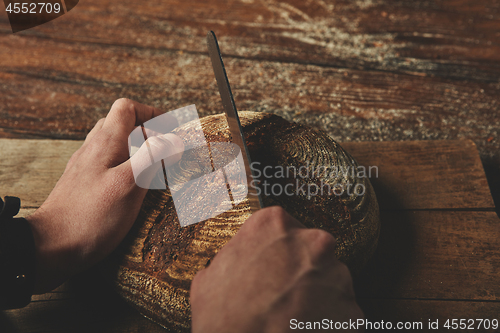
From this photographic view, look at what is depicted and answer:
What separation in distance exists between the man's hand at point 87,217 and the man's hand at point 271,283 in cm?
33

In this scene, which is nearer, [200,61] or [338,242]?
[338,242]

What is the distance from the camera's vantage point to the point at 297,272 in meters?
0.49

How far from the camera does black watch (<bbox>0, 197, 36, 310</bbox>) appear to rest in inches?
27.3

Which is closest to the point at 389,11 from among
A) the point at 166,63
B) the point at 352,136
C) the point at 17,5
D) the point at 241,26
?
the point at 241,26

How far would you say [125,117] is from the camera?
3.11 feet

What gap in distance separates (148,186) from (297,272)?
0.45 metres

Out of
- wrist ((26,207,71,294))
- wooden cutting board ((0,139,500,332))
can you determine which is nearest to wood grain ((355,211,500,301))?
wooden cutting board ((0,139,500,332))

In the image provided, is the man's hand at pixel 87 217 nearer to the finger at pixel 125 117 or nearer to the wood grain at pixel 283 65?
the finger at pixel 125 117

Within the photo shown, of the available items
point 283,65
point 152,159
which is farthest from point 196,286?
point 283,65

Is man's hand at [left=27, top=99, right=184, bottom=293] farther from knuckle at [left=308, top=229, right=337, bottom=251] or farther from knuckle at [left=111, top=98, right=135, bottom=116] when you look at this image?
knuckle at [left=308, top=229, right=337, bottom=251]

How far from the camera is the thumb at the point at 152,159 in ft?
2.54

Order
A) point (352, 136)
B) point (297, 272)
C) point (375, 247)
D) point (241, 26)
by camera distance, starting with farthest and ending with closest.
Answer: point (241, 26)
point (352, 136)
point (375, 247)
point (297, 272)

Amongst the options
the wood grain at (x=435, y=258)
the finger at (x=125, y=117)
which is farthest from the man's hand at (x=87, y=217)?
the wood grain at (x=435, y=258)

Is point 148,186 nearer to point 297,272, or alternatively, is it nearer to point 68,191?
point 68,191
